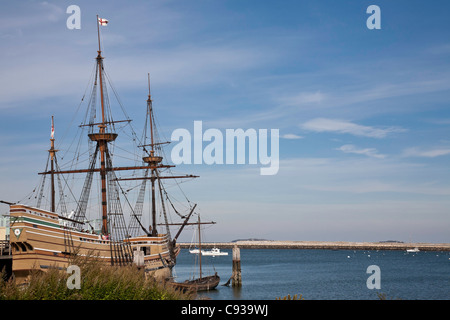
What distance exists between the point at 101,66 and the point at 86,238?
78.0ft

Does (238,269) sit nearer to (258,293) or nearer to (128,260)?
(258,293)

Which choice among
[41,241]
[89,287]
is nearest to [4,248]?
[41,241]

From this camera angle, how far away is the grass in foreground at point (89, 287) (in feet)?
64.6

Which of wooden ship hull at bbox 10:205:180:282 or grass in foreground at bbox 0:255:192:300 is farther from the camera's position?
wooden ship hull at bbox 10:205:180:282

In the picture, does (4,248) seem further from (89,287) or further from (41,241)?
(89,287)

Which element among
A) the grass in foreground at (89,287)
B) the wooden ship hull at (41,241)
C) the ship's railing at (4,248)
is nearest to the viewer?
the grass in foreground at (89,287)

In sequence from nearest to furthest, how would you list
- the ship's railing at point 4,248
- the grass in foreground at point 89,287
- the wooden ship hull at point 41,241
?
the grass in foreground at point 89,287, the wooden ship hull at point 41,241, the ship's railing at point 4,248

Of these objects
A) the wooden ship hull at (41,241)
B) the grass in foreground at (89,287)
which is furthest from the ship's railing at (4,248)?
the grass in foreground at (89,287)

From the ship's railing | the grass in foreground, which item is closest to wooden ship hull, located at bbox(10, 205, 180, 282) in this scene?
the ship's railing

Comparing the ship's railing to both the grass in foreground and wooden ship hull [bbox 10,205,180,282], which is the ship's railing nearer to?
wooden ship hull [bbox 10,205,180,282]

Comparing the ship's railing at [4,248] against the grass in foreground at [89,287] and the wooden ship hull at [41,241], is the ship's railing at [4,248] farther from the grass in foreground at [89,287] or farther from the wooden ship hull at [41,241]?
the grass in foreground at [89,287]

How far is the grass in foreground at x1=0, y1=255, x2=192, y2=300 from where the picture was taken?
19.7 meters

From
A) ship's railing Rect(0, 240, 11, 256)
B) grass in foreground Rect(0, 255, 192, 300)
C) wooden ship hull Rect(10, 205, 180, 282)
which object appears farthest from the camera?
ship's railing Rect(0, 240, 11, 256)

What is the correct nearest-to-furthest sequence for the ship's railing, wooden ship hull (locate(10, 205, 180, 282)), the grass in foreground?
the grass in foreground, wooden ship hull (locate(10, 205, 180, 282)), the ship's railing
